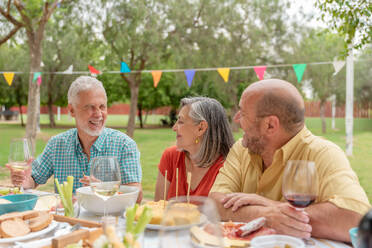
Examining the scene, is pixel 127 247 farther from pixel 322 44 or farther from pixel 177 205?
pixel 322 44

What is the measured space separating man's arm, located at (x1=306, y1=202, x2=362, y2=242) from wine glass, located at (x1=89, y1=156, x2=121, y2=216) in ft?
2.70

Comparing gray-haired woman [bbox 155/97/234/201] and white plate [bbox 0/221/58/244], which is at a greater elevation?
gray-haired woman [bbox 155/97/234/201]

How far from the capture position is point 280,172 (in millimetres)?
1902

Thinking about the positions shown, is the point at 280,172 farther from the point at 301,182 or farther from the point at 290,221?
the point at 301,182

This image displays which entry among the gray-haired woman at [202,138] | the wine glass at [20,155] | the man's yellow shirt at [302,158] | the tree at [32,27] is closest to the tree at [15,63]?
the tree at [32,27]

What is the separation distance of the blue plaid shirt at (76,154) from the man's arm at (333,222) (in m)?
1.39

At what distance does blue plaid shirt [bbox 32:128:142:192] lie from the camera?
105 inches

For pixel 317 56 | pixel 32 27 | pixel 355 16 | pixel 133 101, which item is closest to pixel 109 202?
pixel 355 16

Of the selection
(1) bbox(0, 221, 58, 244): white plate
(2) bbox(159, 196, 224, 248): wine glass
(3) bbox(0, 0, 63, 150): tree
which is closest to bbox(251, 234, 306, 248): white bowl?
(2) bbox(159, 196, 224, 248): wine glass

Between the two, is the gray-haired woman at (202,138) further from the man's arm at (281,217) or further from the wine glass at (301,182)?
the wine glass at (301,182)

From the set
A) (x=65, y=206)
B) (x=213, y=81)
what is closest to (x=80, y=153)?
(x=65, y=206)

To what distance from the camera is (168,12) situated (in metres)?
15.5

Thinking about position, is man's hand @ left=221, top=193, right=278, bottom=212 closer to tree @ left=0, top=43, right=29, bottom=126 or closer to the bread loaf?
the bread loaf

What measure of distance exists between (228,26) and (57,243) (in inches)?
628
